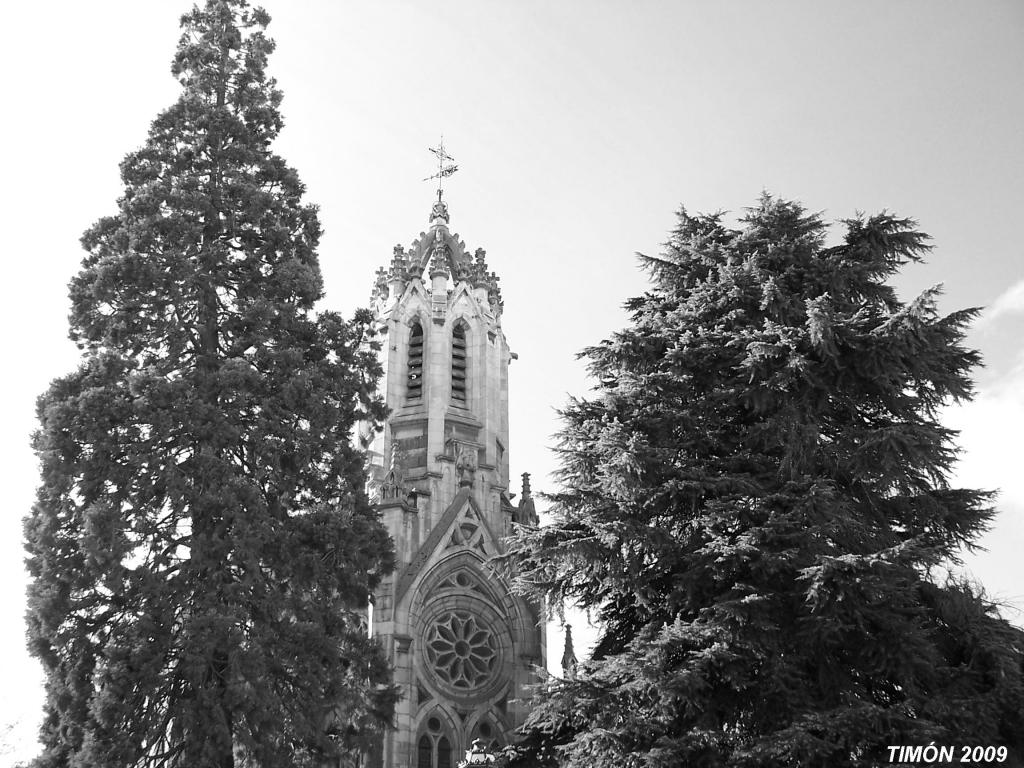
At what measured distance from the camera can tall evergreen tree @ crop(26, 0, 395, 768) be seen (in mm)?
12031

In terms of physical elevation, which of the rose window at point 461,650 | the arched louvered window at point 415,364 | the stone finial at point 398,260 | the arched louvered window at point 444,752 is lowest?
the arched louvered window at point 444,752

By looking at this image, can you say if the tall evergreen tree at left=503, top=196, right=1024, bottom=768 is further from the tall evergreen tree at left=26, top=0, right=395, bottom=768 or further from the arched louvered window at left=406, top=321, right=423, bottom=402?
the arched louvered window at left=406, top=321, right=423, bottom=402

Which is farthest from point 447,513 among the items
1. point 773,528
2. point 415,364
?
point 773,528

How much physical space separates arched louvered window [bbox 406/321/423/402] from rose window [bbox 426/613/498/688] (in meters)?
7.08

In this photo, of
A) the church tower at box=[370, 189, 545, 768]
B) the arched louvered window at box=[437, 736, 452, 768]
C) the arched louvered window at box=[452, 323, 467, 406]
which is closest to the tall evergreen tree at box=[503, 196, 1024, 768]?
the church tower at box=[370, 189, 545, 768]

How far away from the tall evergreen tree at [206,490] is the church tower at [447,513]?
9.06 m

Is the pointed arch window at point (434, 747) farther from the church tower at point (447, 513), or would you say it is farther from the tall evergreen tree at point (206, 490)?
the tall evergreen tree at point (206, 490)

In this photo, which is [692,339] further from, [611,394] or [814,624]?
[814,624]

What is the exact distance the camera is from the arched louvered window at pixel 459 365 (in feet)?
98.9

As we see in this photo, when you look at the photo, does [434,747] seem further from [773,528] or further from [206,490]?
[773,528]

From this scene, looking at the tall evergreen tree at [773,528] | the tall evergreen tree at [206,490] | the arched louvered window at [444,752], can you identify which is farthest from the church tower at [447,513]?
the tall evergreen tree at [773,528]

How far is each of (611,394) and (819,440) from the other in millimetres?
2861

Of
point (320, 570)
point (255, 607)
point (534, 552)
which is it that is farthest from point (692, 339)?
point (255, 607)

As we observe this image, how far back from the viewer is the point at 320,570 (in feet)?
43.6
